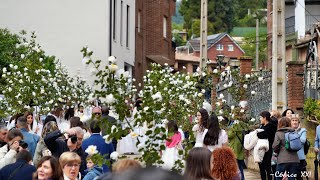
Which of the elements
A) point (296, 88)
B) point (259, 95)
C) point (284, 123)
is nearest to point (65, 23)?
point (259, 95)

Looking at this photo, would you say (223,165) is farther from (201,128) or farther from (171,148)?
(201,128)

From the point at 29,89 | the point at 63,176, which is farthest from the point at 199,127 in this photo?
the point at 29,89

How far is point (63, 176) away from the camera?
30.4 ft

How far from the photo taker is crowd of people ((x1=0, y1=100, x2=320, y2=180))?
8.23m

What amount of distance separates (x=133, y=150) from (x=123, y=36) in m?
20.4

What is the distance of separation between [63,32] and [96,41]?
1.49 metres

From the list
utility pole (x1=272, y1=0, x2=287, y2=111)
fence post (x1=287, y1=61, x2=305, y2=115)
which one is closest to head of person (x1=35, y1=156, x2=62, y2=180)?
utility pole (x1=272, y1=0, x2=287, y2=111)

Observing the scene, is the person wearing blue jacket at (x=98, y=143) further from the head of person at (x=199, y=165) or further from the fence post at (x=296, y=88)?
the fence post at (x=296, y=88)

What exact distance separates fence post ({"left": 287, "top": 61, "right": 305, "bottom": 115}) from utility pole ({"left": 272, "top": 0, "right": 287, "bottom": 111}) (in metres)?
0.84

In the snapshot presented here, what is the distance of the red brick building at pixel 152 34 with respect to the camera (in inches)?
1860

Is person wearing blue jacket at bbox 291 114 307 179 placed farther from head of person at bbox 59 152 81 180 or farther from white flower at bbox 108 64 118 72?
white flower at bbox 108 64 118 72

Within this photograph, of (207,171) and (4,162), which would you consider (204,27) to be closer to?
(4,162)

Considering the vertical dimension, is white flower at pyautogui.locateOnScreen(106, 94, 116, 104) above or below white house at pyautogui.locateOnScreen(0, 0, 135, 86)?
below

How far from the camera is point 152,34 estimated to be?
50.6m
